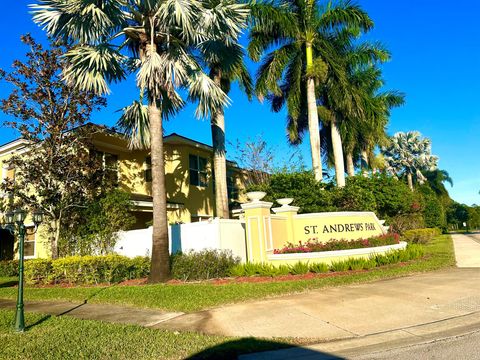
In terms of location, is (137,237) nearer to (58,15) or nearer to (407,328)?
(58,15)

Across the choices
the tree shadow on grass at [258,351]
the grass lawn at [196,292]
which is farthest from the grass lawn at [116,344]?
the grass lawn at [196,292]

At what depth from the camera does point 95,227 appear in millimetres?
15828

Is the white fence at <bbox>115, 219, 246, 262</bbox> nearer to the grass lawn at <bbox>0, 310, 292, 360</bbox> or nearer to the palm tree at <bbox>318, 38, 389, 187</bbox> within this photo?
the grass lawn at <bbox>0, 310, 292, 360</bbox>

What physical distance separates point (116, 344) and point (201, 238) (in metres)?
8.39

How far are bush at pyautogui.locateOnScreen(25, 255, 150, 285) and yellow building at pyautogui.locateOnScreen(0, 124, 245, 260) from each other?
197 inches

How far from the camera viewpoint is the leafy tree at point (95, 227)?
15773 mm

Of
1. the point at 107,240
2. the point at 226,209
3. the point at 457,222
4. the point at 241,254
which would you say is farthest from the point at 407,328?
the point at 457,222

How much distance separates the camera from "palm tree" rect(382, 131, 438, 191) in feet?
174

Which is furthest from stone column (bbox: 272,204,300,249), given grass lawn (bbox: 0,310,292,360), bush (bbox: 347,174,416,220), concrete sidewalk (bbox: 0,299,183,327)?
grass lawn (bbox: 0,310,292,360)

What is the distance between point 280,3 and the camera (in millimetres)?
20016

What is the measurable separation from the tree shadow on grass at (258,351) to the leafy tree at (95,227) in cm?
1121

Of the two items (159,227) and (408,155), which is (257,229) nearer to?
(159,227)

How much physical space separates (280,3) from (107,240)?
14.1 meters

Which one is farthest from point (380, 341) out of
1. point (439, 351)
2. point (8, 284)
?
point (8, 284)
